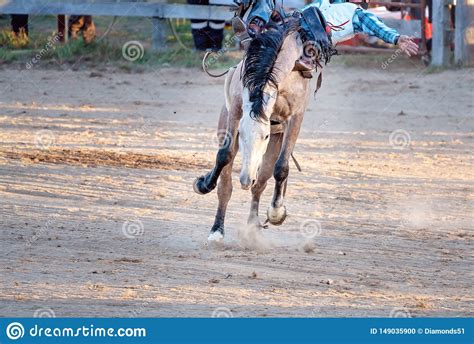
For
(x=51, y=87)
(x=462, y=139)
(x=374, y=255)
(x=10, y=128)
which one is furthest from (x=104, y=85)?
(x=374, y=255)

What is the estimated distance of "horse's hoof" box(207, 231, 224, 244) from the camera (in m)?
9.46

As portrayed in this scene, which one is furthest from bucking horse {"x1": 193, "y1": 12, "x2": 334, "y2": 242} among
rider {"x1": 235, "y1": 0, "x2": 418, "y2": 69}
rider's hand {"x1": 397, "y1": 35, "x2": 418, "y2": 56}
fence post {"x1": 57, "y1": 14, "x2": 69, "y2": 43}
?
fence post {"x1": 57, "y1": 14, "x2": 69, "y2": 43}

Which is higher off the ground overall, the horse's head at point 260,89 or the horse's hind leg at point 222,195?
the horse's head at point 260,89

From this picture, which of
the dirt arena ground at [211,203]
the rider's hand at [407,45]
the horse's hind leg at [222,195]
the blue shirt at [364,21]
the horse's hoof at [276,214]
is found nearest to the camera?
the dirt arena ground at [211,203]

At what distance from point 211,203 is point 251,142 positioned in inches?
111

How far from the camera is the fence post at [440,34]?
18.2 meters

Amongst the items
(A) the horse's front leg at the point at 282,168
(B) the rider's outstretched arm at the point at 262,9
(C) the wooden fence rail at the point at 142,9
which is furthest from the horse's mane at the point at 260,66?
(C) the wooden fence rail at the point at 142,9

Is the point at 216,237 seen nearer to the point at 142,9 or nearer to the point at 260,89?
the point at 260,89

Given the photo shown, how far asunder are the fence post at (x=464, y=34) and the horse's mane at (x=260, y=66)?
9598mm

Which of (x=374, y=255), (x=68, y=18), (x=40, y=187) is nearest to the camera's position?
(x=374, y=255)

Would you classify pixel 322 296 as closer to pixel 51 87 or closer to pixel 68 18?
pixel 51 87

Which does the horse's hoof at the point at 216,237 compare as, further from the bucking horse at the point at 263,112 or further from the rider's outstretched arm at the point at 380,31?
the rider's outstretched arm at the point at 380,31
